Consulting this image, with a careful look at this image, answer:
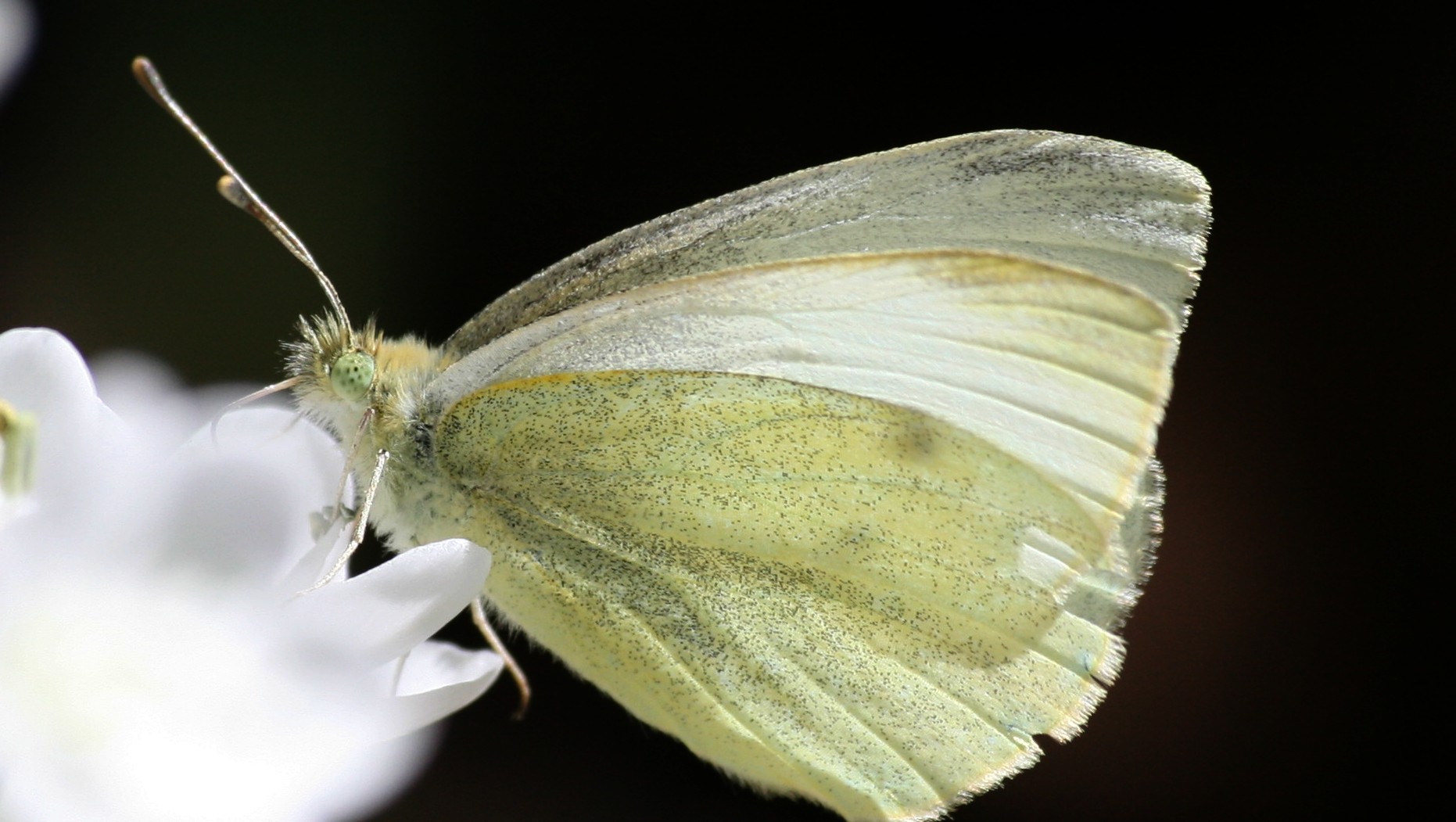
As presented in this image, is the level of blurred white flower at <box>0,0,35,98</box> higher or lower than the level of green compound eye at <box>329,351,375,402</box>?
higher

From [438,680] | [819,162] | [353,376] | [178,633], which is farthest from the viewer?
[819,162]

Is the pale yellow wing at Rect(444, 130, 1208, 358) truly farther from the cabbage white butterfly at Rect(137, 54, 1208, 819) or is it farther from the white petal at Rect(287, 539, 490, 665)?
the white petal at Rect(287, 539, 490, 665)

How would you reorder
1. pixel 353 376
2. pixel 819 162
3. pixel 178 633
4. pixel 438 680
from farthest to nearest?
pixel 819 162, pixel 353 376, pixel 438 680, pixel 178 633

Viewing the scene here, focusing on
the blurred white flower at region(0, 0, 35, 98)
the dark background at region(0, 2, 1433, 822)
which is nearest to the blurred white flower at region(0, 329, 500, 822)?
the blurred white flower at region(0, 0, 35, 98)

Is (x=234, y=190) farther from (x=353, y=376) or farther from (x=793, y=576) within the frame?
(x=793, y=576)

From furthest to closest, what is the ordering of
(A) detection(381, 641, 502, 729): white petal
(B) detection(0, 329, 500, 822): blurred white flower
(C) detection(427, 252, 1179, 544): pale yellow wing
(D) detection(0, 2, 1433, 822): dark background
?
(D) detection(0, 2, 1433, 822): dark background
(C) detection(427, 252, 1179, 544): pale yellow wing
(A) detection(381, 641, 502, 729): white petal
(B) detection(0, 329, 500, 822): blurred white flower

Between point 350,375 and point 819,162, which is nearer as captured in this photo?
point 350,375

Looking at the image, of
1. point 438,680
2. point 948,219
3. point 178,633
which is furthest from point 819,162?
point 178,633

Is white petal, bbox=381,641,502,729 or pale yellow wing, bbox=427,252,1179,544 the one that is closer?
white petal, bbox=381,641,502,729
